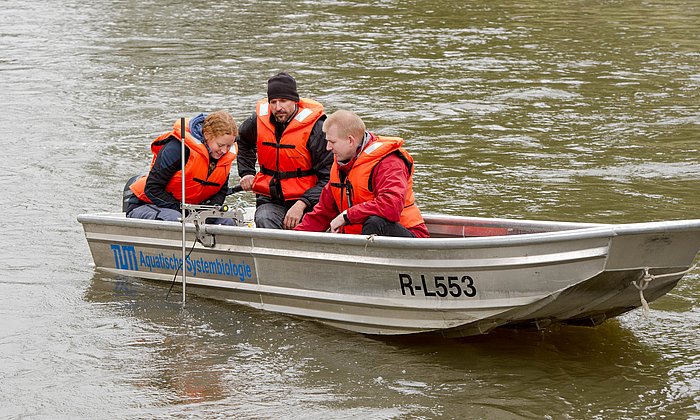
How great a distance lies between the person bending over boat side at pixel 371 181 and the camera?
246 inches

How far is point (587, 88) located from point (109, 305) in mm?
8275

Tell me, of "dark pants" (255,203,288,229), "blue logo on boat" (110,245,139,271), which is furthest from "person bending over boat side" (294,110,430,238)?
"blue logo on boat" (110,245,139,271)

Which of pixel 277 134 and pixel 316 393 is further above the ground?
pixel 277 134

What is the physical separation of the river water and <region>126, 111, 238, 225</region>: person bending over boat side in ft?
1.81

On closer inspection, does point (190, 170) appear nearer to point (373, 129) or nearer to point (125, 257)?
point (125, 257)

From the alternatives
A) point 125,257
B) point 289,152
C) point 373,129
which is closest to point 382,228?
point 289,152

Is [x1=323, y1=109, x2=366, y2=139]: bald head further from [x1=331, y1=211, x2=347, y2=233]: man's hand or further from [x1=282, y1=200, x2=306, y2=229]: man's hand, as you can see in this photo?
[x1=282, y1=200, x2=306, y2=229]: man's hand

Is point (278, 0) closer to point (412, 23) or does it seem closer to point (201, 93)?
point (412, 23)

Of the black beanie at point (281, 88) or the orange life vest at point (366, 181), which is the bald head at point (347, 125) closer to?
the orange life vest at point (366, 181)

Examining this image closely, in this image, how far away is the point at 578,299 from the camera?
5.92m

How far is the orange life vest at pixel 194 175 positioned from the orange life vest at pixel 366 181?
99 centimetres

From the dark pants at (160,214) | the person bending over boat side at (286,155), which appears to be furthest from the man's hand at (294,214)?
the dark pants at (160,214)

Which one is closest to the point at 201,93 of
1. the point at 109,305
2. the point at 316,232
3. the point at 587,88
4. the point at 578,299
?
the point at 587,88

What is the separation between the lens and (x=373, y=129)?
12.3m
